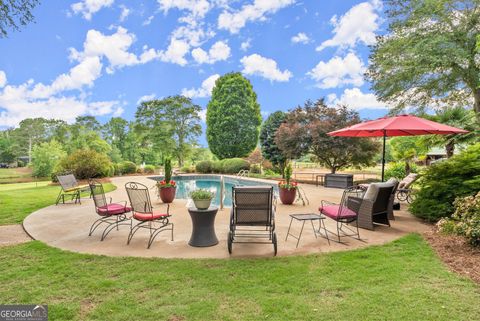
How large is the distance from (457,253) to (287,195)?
4397 millimetres

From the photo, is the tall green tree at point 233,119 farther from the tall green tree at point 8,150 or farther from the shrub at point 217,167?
the tall green tree at point 8,150

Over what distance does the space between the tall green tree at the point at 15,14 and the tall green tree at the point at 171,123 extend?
21.2 m

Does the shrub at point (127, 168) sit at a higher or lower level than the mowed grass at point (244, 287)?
higher

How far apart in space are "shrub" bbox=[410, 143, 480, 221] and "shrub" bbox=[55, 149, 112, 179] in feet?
47.4

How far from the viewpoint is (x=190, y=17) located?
13391 millimetres

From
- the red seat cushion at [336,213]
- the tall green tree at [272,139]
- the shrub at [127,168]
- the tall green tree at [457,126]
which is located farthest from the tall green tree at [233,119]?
the red seat cushion at [336,213]

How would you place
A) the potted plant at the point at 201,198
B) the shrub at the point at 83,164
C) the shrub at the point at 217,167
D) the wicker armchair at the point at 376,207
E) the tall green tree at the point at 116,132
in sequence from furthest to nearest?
the tall green tree at the point at 116,132 → the shrub at the point at 217,167 → the shrub at the point at 83,164 → the wicker armchair at the point at 376,207 → the potted plant at the point at 201,198

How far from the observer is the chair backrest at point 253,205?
3.95 metres

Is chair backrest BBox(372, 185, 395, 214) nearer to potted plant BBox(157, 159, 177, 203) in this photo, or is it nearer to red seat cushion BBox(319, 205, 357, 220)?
red seat cushion BBox(319, 205, 357, 220)

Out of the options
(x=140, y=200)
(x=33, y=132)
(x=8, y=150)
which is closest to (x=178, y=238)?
(x=140, y=200)

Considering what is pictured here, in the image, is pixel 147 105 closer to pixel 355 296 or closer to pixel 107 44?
pixel 107 44

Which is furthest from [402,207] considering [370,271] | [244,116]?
[244,116]

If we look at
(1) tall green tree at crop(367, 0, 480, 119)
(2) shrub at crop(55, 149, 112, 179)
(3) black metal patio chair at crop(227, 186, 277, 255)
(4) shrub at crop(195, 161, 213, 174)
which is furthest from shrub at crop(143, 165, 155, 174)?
(3) black metal patio chair at crop(227, 186, 277, 255)

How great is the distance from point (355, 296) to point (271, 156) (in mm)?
18520
